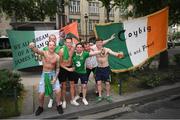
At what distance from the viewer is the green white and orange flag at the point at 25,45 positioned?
13844 mm

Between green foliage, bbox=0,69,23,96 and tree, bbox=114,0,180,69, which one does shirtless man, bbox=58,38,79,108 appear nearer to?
green foliage, bbox=0,69,23,96

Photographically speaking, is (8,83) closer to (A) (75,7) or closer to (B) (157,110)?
(B) (157,110)

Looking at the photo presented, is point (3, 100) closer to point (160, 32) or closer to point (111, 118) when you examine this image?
point (111, 118)

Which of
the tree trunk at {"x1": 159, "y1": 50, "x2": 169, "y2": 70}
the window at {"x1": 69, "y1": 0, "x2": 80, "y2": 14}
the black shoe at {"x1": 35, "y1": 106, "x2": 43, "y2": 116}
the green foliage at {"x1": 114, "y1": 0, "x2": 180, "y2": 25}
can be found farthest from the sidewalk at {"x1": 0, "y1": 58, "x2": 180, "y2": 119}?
the window at {"x1": 69, "y1": 0, "x2": 80, "y2": 14}

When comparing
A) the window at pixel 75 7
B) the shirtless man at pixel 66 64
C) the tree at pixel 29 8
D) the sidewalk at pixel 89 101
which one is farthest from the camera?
the window at pixel 75 7

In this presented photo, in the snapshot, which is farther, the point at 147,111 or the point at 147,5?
the point at 147,5

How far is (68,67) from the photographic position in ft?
31.2

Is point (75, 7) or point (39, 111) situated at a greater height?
point (75, 7)

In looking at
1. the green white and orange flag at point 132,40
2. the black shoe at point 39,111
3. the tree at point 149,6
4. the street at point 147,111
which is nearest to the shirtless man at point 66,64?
the black shoe at point 39,111

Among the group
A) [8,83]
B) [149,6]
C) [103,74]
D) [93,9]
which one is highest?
[93,9]

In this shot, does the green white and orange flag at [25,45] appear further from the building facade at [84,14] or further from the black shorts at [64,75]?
the building facade at [84,14]

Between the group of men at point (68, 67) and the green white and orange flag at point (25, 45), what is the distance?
346 cm

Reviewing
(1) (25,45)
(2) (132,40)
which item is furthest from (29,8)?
(2) (132,40)

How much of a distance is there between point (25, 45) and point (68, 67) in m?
4.93
